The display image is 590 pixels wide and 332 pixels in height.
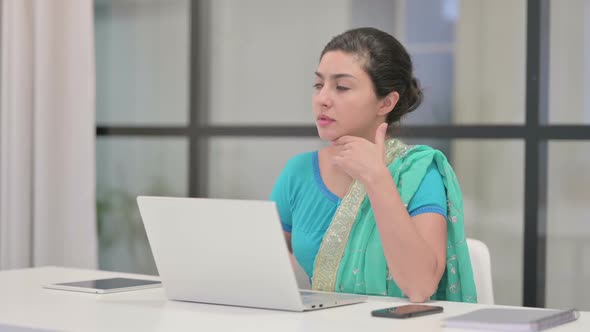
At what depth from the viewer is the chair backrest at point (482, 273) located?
6.79 feet

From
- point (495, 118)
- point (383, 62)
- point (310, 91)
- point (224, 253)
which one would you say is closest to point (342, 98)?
point (383, 62)

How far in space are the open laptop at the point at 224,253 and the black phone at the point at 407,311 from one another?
122mm

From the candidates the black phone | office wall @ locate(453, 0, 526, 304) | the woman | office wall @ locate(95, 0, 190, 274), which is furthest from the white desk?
office wall @ locate(95, 0, 190, 274)

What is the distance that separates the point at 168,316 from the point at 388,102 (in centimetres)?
88

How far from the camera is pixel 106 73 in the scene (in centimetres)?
391

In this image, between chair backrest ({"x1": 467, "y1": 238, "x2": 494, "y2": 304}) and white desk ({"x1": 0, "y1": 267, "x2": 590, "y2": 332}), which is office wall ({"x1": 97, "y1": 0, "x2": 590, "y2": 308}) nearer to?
chair backrest ({"x1": 467, "y1": 238, "x2": 494, "y2": 304})

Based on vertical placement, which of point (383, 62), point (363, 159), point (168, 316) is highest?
point (383, 62)

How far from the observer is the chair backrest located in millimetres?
2070

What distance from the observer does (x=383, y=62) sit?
216 cm

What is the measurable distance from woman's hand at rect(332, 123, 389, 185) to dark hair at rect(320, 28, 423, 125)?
26cm

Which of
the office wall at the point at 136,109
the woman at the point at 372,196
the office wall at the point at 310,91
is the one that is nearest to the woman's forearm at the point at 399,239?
the woman at the point at 372,196

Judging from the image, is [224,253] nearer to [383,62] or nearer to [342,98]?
[342,98]

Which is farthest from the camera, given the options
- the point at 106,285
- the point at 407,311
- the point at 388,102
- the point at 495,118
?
the point at 495,118

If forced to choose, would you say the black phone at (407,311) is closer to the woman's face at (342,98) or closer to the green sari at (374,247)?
the green sari at (374,247)
